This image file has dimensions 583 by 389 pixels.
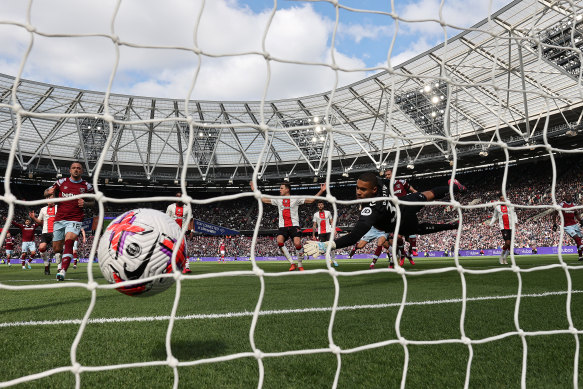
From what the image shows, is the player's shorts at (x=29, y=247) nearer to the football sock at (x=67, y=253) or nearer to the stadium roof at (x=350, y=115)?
the football sock at (x=67, y=253)

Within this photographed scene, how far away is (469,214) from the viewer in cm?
2925

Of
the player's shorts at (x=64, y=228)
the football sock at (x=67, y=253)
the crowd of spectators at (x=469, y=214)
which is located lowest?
the football sock at (x=67, y=253)

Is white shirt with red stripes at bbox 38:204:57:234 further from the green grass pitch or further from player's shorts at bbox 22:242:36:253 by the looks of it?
the green grass pitch

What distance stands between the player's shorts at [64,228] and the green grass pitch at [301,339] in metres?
2.35

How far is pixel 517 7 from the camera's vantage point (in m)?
18.0

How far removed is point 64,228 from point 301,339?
5.78m

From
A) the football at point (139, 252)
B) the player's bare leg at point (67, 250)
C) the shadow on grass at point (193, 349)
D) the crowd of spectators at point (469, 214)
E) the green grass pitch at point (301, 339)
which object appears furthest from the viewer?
the crowd of spectators at point (469, 214)

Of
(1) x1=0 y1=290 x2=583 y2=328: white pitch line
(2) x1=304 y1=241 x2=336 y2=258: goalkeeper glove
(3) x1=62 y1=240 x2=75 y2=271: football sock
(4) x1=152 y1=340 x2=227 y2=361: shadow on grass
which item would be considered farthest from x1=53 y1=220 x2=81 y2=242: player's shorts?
(4) x1=152 y1=340 x2=227 y2=361: shadow on grass

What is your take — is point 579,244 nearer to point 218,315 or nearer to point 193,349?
point 218,315

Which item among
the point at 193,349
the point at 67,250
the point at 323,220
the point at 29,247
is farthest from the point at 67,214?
the point at 29,247

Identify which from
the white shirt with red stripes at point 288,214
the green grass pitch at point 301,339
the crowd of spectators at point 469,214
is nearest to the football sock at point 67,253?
the green grass pitch at point 301,339

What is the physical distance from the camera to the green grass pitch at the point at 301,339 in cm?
195

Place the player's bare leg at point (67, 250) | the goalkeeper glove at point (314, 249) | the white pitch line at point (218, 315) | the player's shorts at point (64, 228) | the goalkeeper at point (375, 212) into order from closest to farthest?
the white pitch line at point (218, 315), the goalkeeper glove at point (314, 249), the goalkeeper at point (375, 212), the player's bare leg at point (67, 250), the player's shorts at point (64, 228)

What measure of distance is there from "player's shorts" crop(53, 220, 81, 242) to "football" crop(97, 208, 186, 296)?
4811mm
